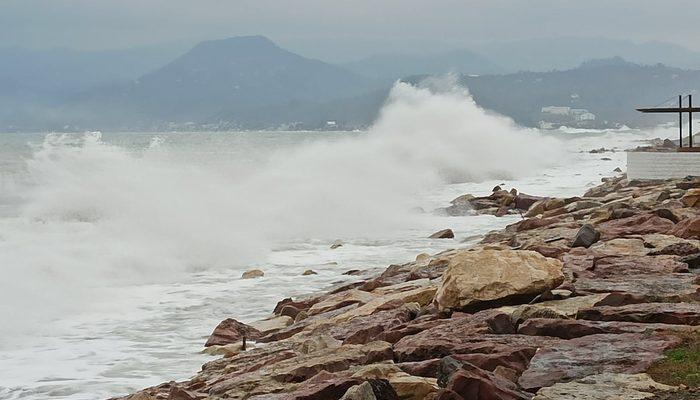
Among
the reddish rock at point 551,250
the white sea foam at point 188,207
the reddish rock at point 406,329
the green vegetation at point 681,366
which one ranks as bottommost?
the white sea foam at point 188,207

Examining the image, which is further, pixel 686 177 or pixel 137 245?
pixel 686 177

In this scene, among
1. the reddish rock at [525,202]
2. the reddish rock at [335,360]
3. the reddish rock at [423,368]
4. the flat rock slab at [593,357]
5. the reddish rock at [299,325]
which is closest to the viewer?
the flat rock slab at [593,357]

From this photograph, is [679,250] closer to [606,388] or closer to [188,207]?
[606,388]

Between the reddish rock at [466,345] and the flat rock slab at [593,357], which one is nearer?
the flat rock slab at [593,357]

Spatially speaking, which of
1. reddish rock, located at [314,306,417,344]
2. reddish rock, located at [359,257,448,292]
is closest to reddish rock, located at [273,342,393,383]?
reddish rock, located at [314,306,417,344]

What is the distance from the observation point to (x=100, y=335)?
36.8 feet

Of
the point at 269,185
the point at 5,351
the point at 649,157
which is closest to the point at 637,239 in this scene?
the point at 5,351

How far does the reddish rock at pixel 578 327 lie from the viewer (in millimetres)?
7012

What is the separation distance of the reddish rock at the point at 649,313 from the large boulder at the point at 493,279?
83cm

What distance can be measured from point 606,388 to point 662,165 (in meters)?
20.4

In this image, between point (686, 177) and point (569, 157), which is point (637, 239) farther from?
point (569, 157)

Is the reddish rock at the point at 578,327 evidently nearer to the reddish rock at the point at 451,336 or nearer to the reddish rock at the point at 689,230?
the reddish rock at the point at 451,336

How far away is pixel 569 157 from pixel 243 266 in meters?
48.3

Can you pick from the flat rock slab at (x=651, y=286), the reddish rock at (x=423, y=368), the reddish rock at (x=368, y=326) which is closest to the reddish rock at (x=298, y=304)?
the reddish rock at (x=368, y=326)
